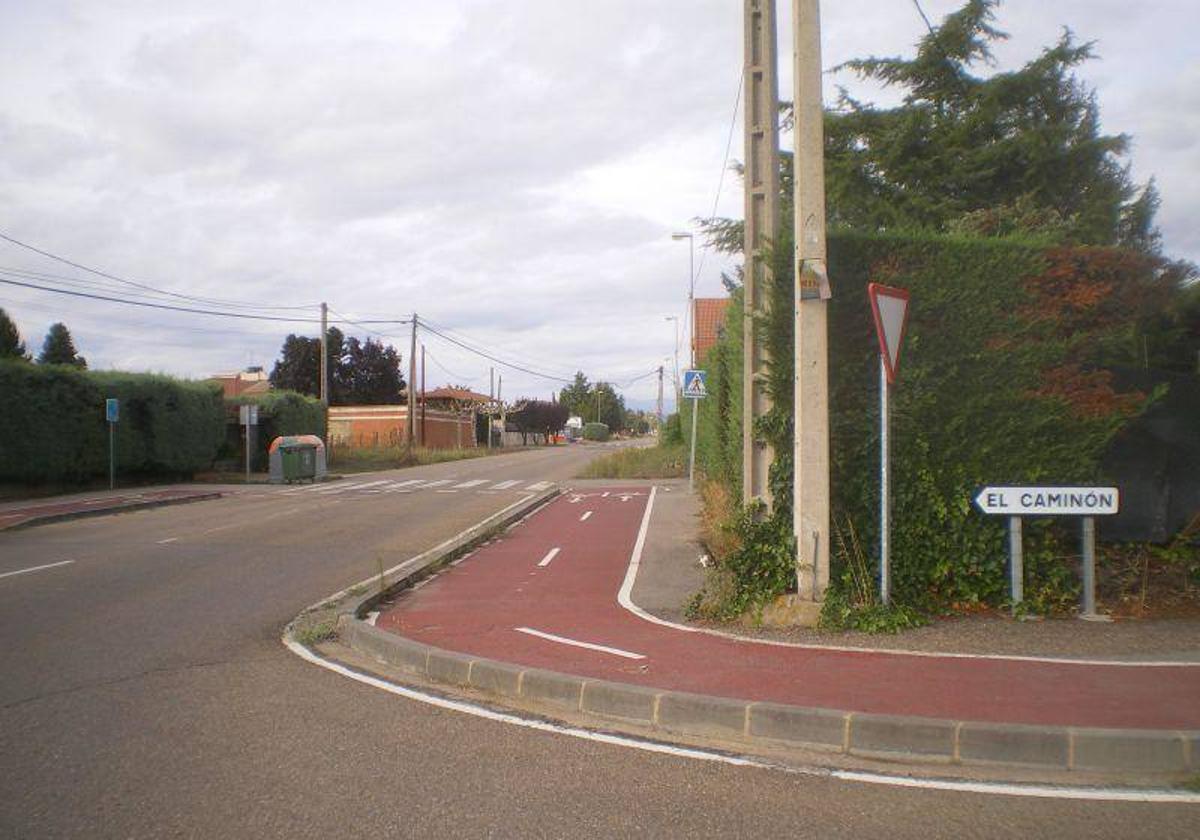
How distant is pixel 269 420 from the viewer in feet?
131

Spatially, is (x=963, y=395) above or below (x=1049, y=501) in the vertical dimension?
above

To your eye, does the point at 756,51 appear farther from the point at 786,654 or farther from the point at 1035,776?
the point at 1035,776

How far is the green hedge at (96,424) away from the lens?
81.6 ft

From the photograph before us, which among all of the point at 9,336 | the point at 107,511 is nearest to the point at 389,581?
the point at 107,511

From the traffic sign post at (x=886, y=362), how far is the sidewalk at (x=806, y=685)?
1179 millimetres

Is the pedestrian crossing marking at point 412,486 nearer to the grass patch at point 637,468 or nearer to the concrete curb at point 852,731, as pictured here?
the grass patch at point 637,468

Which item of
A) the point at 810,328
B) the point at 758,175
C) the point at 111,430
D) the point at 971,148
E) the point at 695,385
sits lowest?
the point at 111,430

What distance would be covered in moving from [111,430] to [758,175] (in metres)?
23.8

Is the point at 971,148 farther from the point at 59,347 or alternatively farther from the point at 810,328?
the point at 59,347

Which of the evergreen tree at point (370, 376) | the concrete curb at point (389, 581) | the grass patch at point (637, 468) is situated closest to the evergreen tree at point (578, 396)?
the evergreen tree at point (370, 376)

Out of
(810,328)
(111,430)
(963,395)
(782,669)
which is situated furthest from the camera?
(111,430)

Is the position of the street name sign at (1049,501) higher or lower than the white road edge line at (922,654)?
higher

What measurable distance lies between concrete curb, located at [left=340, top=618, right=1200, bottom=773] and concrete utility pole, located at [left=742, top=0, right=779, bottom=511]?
3957 mm

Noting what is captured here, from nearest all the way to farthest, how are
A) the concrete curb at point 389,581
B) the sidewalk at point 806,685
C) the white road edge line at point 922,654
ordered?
1. the sidewalk at point 806,685
2. the white road edge line at point 922,654
3. the concrete curb at point 389,581
